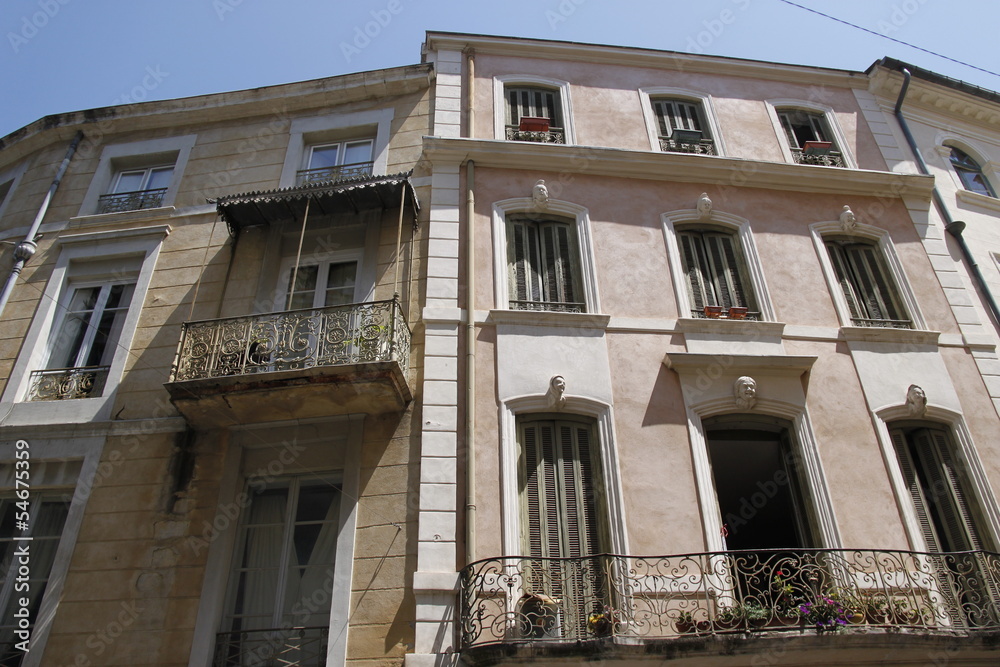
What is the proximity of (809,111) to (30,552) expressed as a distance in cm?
1454

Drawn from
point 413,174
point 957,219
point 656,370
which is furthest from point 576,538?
point 957,219

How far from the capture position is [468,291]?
991cm

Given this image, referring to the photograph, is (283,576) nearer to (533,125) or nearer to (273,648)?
(273,648)

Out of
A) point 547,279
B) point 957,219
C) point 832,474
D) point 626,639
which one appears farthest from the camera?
point 957,219

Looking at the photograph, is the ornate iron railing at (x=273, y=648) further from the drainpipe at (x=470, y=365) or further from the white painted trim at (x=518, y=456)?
the white painted trim at (x=518, y=456)

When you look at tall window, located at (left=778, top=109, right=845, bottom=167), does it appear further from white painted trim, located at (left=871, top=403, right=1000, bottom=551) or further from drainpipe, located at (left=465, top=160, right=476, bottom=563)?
drainpipe, located at (left=465, top=160, right=476, bottom=563)

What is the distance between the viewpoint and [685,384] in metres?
9.48

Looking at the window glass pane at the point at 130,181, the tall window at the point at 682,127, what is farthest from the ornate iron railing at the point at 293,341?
the tall window at the point at 682,127

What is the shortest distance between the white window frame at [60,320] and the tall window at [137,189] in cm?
91

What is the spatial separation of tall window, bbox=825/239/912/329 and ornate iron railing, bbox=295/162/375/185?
307 inches

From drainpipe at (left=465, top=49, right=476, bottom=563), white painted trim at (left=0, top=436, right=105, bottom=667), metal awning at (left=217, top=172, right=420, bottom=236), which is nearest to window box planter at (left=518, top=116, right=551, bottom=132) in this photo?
drainpipe at (left=465, top=49, right=476, bottom=563)

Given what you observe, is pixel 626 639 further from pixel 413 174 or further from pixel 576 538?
pixel 413 174

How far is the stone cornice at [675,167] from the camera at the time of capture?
11469mm

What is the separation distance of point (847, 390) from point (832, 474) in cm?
137
